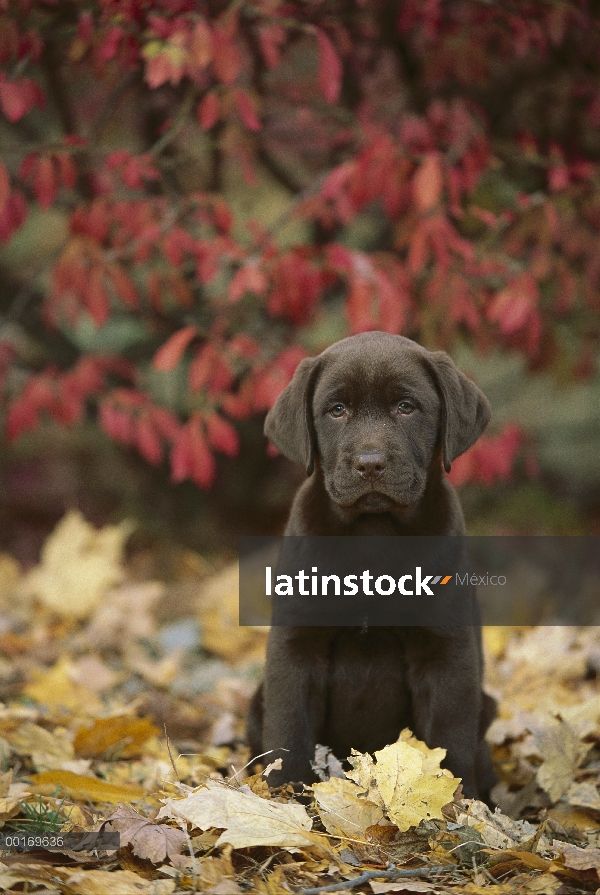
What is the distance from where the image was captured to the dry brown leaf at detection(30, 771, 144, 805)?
9.00ft

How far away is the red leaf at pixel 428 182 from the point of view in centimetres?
426

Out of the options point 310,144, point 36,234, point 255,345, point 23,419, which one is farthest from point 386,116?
point 36,234

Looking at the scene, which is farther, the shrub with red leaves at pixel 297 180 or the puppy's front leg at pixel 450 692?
the shrub with red leaves at pixel 297 180

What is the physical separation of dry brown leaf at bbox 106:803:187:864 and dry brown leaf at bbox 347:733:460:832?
0.47 metres

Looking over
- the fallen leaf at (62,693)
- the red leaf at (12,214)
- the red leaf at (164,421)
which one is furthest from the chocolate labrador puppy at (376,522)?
the red leaf at (164,421)

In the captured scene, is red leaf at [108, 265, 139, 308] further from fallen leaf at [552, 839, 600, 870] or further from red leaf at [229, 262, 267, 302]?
fallen leaf at [552, 839, 600, 870]

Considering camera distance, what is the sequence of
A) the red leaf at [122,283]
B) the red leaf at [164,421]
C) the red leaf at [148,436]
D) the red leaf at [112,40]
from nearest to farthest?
the red leaf at [112,40]
the red leaf at [122,283]
the red leaf at [148,436]
the red leaf at [164,421]

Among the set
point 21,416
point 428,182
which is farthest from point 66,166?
point 428,182

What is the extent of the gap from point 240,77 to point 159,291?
3.90 ft

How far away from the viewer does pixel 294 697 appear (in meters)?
2.74

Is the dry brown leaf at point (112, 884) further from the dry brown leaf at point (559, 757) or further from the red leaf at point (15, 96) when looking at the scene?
the red leaf at point (15, 96)

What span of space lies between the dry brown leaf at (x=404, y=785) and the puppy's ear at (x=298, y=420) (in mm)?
874

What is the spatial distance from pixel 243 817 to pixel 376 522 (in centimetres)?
96

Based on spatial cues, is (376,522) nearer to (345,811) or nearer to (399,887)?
(345,811)
